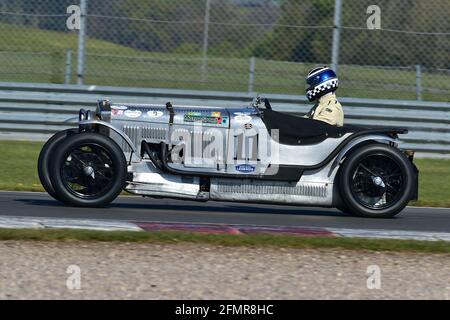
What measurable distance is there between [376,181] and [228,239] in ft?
7.23

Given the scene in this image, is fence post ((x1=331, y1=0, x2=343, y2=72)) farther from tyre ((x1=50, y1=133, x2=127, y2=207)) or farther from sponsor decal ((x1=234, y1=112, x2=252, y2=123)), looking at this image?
tyre ((x1=50, y1=133, x2=127, y2=207))

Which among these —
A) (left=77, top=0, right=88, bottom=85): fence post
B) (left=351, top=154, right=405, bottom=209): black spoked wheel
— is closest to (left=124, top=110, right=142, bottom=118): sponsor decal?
(left=351, top=154, right=405, bottom=209): black spoked wheel

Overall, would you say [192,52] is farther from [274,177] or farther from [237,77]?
[274,177]

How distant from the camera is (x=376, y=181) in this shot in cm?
984

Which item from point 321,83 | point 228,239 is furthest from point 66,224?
point 321,83

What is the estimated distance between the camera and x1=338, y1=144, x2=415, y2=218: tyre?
383 inches

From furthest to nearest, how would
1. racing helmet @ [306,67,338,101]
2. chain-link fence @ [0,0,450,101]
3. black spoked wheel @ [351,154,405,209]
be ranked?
chain-link fence @ [0,0,450,101], racing helmet @ [306,67,338,101], black spoked wheel @ [351,154,405,209]

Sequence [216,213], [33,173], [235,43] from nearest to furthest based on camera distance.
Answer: [216,213]
[33,173]
[235,43]

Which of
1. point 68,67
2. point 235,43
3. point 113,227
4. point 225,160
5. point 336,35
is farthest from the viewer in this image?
point 235,43

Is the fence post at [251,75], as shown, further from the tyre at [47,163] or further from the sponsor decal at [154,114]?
the tyre at [47,163]

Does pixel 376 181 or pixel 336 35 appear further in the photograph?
pixel 336 35

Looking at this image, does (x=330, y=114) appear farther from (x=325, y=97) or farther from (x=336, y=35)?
(x=336, y=35)

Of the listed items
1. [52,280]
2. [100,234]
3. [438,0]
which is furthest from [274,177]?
[438,0]

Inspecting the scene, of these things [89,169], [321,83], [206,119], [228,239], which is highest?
[321,83]
